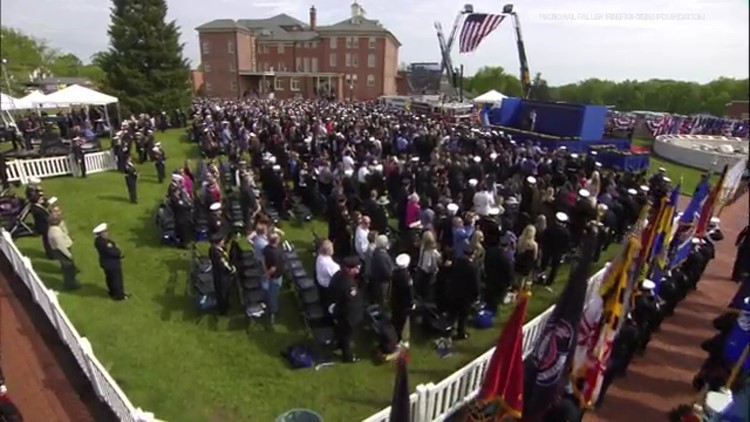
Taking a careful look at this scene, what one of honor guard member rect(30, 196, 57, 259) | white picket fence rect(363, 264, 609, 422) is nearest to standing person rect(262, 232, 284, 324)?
white picket fence rect(363, 264, 609, 422)

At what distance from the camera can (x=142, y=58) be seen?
73.8 feet

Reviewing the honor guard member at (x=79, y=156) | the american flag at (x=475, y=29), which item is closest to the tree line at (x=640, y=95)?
the american flag at (x=475, y=29)

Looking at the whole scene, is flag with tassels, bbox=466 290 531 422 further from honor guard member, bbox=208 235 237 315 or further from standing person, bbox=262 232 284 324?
honor guard member, bbox=208 235 237 315

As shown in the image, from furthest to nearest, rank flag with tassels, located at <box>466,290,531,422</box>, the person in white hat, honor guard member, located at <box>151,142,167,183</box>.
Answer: honor guard member, located at <box>151,142,167,183</box>, the person in white hat, flag with tassels, located at <box>466,290,531,422</box>

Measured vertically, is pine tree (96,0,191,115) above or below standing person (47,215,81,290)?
above

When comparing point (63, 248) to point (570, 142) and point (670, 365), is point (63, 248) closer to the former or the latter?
point (670, 365)

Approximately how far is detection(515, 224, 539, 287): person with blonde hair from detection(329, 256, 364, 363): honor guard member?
3.28 metres

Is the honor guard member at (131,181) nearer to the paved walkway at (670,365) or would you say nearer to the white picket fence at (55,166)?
the white picket fence at (55,166)

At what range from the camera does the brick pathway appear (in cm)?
593

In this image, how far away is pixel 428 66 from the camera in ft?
244

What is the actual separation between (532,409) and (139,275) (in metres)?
8.10

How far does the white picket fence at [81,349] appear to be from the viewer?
506 cm

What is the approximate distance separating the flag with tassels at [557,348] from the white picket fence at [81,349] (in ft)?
13.4

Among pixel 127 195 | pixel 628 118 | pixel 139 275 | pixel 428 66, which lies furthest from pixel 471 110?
pixel 428 66
